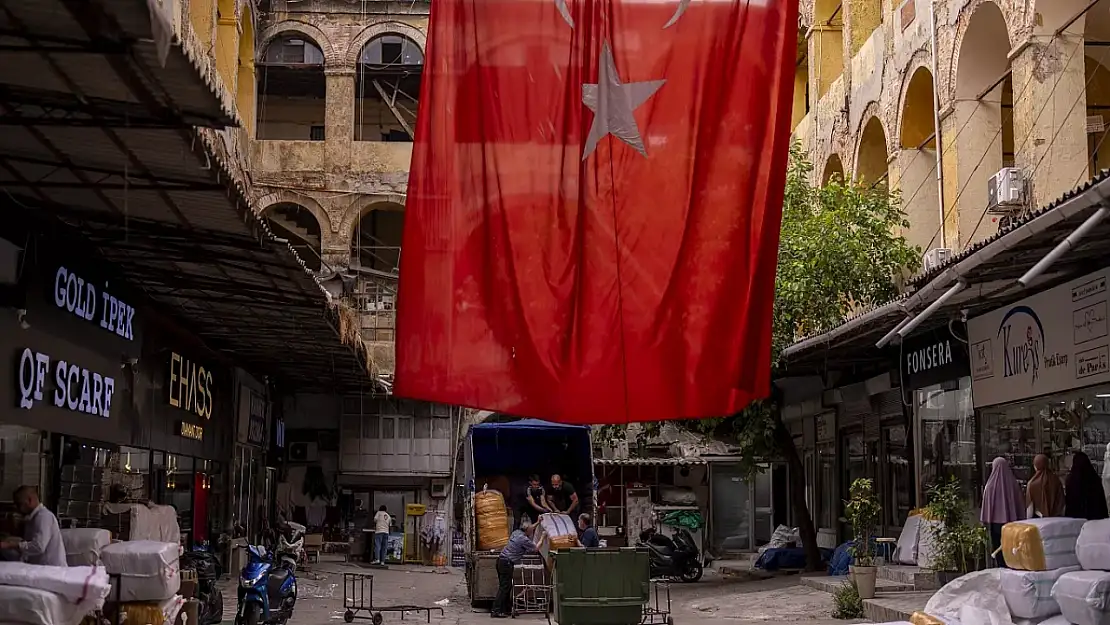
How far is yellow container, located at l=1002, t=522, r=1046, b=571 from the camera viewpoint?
1066 centimetres

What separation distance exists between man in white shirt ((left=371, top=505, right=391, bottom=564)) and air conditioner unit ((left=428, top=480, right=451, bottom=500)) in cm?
233

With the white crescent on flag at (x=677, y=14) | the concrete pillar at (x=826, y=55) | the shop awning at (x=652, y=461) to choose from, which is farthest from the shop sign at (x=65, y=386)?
the shop awning at (x=652, y=461)

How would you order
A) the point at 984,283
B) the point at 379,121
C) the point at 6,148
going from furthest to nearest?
the point at 379,121 < the point at 984,283 < the point at 6,148

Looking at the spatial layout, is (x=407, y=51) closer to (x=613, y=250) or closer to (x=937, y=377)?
(x=937, y=377)

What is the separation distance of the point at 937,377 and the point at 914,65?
6023 millimetres

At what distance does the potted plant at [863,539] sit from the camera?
16.9m

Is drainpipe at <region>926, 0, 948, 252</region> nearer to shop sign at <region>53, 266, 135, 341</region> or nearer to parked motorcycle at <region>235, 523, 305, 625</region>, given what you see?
parked motorcycle at <region>235, 523, 305, 625</region>

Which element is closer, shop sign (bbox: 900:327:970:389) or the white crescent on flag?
the white crescent on flag

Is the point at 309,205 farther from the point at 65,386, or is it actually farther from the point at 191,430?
the point at 65,386

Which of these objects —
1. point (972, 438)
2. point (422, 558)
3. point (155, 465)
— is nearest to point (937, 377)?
point (972, 438)

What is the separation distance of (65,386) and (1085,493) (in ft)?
33.4

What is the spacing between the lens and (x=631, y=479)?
36.5 metres

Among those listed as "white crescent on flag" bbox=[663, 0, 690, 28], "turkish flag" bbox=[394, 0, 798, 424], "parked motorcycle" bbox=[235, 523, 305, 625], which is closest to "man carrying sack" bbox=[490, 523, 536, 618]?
"parked motorcycle" bbox=[235, 523, 305, 625]

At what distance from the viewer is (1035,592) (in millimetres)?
10477
